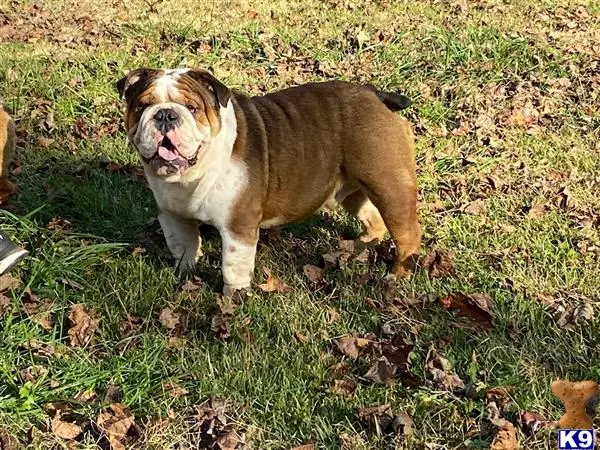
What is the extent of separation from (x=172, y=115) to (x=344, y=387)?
1.64 m

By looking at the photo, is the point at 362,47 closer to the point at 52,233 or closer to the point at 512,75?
the point at 512,75

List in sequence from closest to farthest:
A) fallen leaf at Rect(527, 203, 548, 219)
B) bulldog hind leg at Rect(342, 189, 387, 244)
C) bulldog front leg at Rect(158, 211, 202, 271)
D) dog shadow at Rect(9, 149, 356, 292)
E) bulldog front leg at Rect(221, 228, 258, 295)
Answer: bulldog front leg at Rect(221, 228, 258, 295) < bulldog front leg at Rect(158, 211, 202, 271) < dog shadow at Rect(9, 149, 356, 292) < bulldog hind leg at Rect(342, 189, 387, 244) < fallen leaf at Rect(527, 203, 548, 219)

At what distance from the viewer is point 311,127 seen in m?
4.75

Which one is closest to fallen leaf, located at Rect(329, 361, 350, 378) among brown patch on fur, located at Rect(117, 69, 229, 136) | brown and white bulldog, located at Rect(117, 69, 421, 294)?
brown and white bulldog, located at Rect(117, 69, 421, 294)

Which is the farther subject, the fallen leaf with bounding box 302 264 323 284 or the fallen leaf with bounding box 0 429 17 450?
the fallen leaf with bounding box 302 264 323 284

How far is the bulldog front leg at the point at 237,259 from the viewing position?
4.44 metres

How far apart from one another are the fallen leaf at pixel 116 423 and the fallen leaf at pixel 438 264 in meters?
2.19

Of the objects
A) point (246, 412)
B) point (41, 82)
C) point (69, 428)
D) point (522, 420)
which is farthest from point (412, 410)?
point (41, 82)

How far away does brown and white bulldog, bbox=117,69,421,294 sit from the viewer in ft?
13.5

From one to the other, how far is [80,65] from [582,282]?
5268 millimetres

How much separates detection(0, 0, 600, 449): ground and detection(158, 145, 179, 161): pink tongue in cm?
89

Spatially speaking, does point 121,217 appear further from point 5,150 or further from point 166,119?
point 166,119

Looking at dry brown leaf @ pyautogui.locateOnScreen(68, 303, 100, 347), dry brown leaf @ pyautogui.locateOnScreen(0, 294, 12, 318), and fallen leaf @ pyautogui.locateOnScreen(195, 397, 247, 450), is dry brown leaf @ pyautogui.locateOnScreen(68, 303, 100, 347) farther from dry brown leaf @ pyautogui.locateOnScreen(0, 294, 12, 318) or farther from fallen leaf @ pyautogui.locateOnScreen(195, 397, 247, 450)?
fallen leaf @ pyautogui.locateOnScreen(195, 397, 247, 450)

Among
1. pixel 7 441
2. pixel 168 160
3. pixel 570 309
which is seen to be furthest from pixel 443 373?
pixel 7 441
